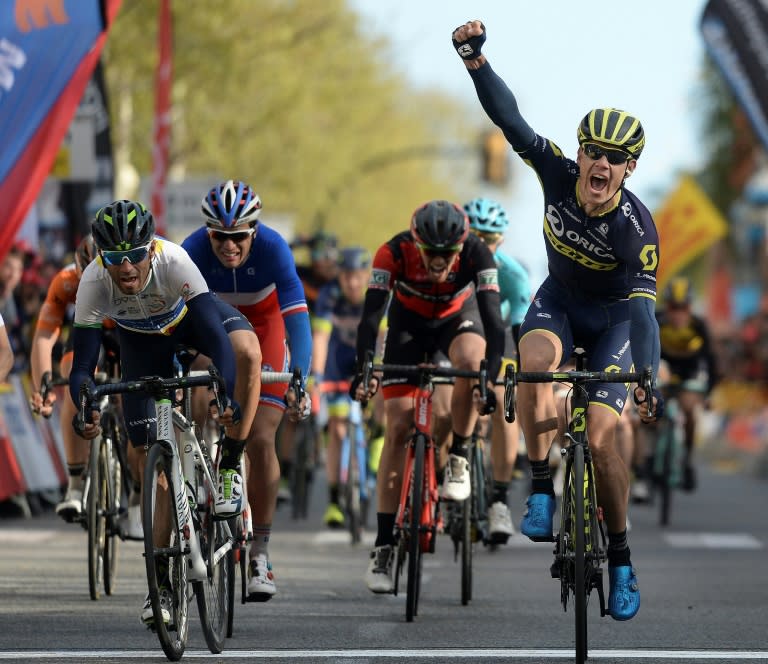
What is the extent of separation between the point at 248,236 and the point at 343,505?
6.71 metres

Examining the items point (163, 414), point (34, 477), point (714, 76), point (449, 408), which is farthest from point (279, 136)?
point (163, 414)

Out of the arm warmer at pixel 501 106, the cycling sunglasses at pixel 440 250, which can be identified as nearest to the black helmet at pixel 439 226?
the cycling sunglasses at pixel 440 250

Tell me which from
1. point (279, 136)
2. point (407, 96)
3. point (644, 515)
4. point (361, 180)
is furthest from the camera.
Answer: point (407, 96)

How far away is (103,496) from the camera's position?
12047 mm

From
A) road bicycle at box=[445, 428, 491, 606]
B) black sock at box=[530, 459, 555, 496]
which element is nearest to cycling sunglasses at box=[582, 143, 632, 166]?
black sock at box=[530, 459, 555, 496]

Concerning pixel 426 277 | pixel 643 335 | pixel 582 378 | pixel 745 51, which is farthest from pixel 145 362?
pixel 745 51

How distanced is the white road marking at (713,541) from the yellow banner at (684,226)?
1454cm

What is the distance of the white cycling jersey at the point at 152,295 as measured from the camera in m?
9.38

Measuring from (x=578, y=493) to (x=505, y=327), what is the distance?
15.6 ft

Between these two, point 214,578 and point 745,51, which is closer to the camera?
point 214,578

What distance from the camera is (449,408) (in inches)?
497

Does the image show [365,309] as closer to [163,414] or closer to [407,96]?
[163,414]

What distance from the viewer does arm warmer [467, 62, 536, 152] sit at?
941 cm

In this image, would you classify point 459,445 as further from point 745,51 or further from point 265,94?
point 265,94
